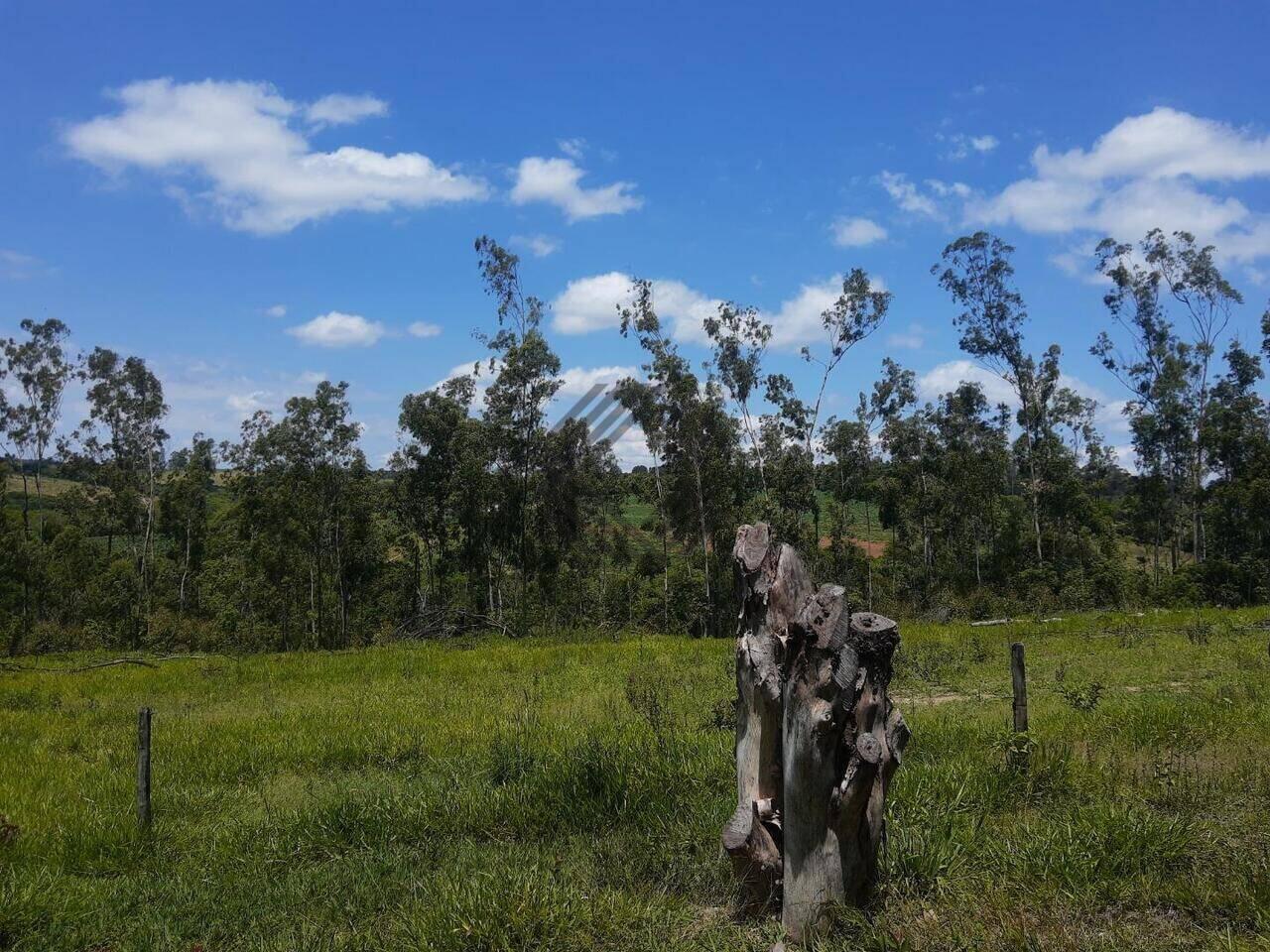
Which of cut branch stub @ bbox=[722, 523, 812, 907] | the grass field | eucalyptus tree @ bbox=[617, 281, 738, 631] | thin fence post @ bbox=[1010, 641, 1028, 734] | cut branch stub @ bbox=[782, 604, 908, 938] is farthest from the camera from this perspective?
eucalyptus tree @ bbox=[617, 281, 738, 631]

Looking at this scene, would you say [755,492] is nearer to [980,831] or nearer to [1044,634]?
[1044,634]

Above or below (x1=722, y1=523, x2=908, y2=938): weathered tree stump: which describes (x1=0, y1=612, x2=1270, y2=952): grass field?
below

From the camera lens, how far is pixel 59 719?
1412 cm

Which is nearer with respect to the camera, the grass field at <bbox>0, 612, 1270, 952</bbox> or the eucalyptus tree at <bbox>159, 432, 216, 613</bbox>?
the grass field at <bbox>0, 612, 1270, 952</bbox>

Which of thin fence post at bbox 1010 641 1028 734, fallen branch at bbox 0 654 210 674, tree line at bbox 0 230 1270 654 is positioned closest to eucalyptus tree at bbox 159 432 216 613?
tree line at bbox 0 230 1270 654

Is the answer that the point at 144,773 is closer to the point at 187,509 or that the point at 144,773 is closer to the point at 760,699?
the point at 760,699

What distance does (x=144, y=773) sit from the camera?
24.8ft

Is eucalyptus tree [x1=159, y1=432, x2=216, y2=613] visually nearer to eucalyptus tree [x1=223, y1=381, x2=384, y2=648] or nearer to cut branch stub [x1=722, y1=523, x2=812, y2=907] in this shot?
eucalyptus tree [x1=223, y1=381, x2=384, y2=648]

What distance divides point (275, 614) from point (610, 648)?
80.1 feet

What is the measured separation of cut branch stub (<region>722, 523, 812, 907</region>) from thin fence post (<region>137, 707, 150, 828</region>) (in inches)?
208

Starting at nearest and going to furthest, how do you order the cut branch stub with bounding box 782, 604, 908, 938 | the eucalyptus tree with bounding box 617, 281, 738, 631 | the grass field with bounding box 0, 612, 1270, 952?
the cut branch stub with bounding box 782, 604, 908, 938, the grass field with bounding box 0, 612, 1270, 952, the eucalyptus tree with bounding box 617, 281, 738, 631

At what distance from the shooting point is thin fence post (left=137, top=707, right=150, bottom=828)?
24.6ft

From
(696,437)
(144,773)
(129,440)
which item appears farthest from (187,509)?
(144,773)

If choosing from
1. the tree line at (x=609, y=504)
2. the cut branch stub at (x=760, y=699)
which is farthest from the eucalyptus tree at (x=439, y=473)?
the cut branch stub at (x=760, y=699)
